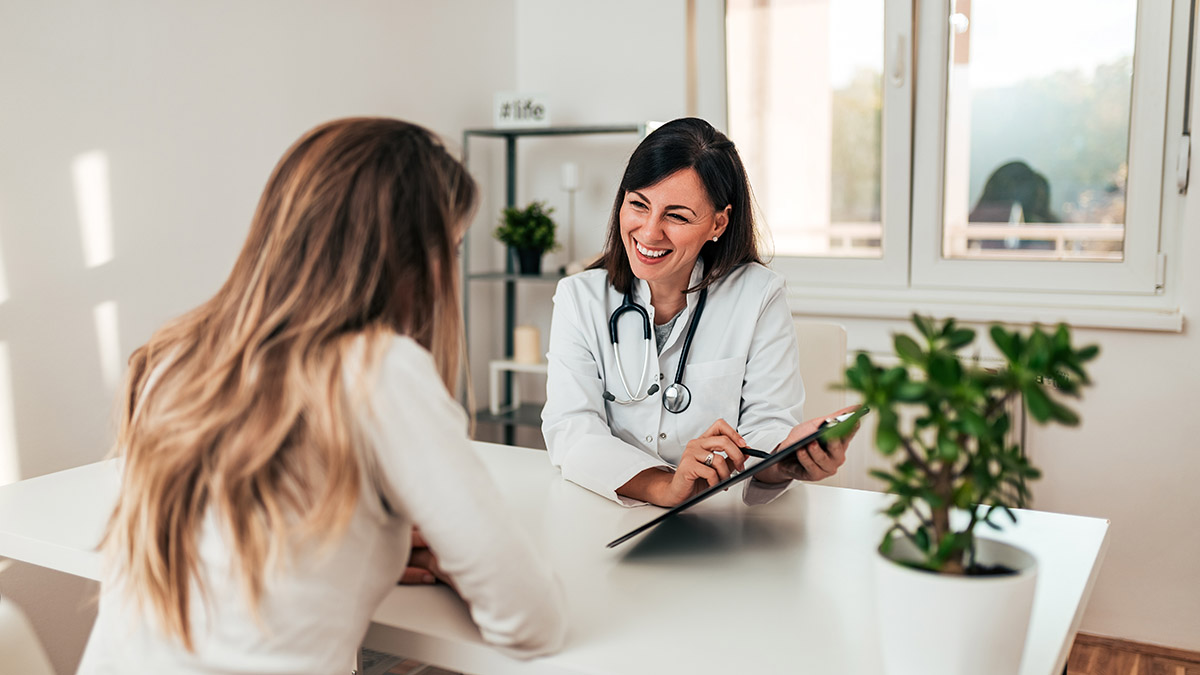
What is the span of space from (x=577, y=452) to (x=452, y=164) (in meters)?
0.67

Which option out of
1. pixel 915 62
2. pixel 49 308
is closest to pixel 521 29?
pixel 915 62

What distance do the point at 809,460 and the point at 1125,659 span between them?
1824 millimetres

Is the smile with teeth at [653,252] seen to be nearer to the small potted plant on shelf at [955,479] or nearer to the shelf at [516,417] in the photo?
the small potted plant on shelf at [955,479]

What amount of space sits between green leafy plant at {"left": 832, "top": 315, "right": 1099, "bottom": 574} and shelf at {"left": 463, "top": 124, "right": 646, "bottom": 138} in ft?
7.82

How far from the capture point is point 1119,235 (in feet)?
9.20

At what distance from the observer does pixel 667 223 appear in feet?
5.66

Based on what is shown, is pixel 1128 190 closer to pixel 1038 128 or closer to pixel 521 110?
pixel 1038 128

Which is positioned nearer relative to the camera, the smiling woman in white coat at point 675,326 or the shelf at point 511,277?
the smiling woman in white coat at point 675,326

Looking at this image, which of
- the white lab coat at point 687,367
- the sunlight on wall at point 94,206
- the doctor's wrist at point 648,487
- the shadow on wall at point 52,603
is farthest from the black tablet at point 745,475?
the sunlight on wall at point 94,206

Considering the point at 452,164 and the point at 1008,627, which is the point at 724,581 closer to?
the point at 1008,627

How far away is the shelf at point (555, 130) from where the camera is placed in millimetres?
3123

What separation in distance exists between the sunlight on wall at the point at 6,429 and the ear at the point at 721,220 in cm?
145

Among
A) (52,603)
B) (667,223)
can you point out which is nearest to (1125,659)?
(667,223)

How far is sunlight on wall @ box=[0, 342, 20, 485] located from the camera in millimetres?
1936
